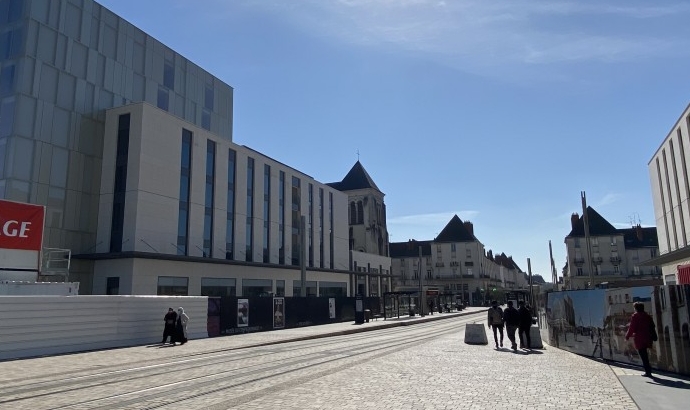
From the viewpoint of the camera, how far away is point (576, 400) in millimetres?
8633

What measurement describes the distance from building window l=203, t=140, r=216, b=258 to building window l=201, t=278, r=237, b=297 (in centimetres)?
225

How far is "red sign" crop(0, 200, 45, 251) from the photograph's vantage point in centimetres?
2097

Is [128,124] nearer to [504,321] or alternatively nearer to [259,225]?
[259,225]

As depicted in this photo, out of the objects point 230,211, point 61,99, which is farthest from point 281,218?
point 61,99

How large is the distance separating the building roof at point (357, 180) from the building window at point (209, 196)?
47611mm

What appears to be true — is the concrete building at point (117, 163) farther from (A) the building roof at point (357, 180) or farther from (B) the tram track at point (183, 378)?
(A) the building roof at point (357, 180)

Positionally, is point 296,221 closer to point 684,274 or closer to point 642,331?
point 684,274

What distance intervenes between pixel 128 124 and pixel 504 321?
31.4 metres

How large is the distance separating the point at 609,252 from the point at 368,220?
149 ft

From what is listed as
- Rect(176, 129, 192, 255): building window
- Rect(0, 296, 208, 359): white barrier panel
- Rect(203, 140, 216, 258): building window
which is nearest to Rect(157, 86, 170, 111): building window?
Rect(203, 140, 216, 258): building window

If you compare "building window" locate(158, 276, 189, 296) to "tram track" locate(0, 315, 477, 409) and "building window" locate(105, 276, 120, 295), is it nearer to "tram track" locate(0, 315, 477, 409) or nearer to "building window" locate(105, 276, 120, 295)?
"building window" locate(105, 276, 120, 295)

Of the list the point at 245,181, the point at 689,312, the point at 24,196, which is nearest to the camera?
the point at 689,312

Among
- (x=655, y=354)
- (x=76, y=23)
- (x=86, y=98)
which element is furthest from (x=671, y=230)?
(x=76, y=23)

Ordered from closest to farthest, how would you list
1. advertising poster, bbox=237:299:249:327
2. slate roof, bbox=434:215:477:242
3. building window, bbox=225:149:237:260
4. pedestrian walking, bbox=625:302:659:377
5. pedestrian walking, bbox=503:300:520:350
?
pedestrian walking, bbox=625:302:659:377 < pedestrian walking, bbox=503:300:520:350 < advertising poster, bbox=237:299:249:327 < building window, bbox=225:149:237:260 < slate roof, bbox=434:215:477:242
